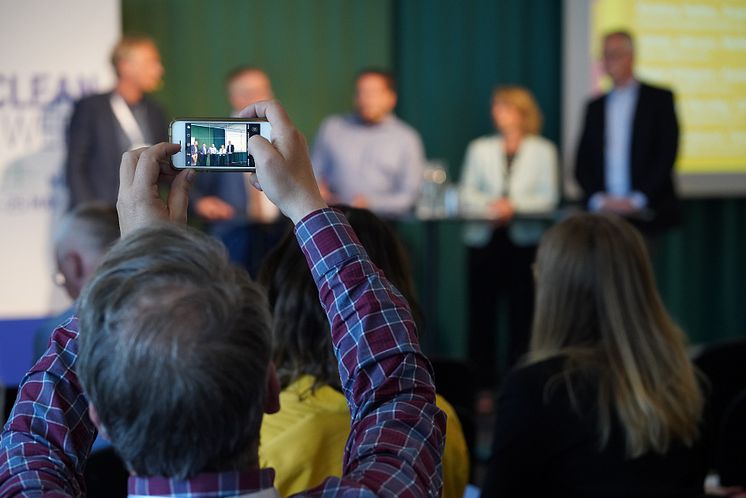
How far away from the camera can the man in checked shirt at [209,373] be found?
85 cm

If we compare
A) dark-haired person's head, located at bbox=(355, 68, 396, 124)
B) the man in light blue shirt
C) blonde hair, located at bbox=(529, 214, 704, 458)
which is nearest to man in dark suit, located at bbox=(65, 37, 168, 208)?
the man in light blue shirt

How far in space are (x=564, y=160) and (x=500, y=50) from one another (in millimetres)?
783

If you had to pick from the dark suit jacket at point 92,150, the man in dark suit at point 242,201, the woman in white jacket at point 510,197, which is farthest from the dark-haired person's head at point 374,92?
the dark suit jacket at point 92,150

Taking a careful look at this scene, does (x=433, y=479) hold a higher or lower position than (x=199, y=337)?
lower

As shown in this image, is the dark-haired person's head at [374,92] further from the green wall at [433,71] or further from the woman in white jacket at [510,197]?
the woman in white jacket at [510,197]

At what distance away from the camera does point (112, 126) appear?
16.0ft

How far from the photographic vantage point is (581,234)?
2057mm

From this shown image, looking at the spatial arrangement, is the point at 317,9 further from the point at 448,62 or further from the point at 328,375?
the point at 328,375

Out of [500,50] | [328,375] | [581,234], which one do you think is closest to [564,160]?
[500,50]

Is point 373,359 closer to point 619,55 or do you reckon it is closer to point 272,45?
point 619,55

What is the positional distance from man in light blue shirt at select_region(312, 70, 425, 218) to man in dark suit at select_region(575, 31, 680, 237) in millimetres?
903

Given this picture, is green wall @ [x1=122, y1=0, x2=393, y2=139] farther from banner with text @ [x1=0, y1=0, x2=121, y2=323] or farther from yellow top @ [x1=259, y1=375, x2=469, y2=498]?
yellow top @ [x1=259, y1=375, x2=469, y2=498]

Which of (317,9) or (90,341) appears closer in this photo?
(90,341)

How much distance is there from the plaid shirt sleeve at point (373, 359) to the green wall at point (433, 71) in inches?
171
